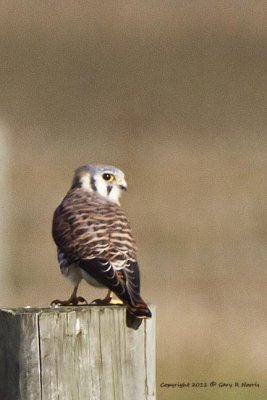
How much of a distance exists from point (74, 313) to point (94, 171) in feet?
5.72

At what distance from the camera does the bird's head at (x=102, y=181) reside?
6.08 metres

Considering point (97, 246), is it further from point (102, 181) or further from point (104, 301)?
point (102, 181)

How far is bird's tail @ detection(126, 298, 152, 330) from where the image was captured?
4555mm

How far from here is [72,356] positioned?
14.6 feet

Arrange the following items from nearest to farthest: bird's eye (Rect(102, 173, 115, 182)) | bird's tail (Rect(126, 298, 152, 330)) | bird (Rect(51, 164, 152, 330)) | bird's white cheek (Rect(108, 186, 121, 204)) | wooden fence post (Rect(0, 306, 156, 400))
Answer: wooden fence post (Rect(0, 306, 156, 400))
bird's tail (Rect(126, 298, 152, 330))
bird (Rect(51, 164, 152, 330))
bird's white cheek (Rect(108, 186, 121, 204))
bird's eye (Rect(102, 173, 115, 182))

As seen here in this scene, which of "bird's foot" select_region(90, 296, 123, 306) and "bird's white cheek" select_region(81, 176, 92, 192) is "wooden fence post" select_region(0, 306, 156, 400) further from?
"bird's white cheek" select_region(81, 176, 92, 192)

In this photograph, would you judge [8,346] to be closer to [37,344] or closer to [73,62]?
[37,344]

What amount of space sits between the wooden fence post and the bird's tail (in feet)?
0.04

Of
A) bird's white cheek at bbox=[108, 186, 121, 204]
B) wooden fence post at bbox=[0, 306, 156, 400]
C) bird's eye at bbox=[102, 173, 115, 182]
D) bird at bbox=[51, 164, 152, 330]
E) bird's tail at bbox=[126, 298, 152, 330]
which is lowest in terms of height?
wooden fence post at bbox=[0, 306, 156, 400]

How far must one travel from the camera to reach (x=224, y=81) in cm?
1098

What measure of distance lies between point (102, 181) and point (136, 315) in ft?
5.28

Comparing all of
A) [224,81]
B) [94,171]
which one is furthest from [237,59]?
[94,171]

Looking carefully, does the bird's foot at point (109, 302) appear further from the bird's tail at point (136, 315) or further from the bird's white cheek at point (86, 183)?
the bird's white cheek at point (86, 183)

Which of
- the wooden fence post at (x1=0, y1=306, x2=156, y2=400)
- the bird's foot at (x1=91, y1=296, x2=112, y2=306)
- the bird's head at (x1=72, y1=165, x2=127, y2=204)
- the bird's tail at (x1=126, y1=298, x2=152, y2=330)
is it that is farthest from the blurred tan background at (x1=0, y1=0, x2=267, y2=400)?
the wooden fence post at (x1=0, y1=306, x2=156, y2=400)
